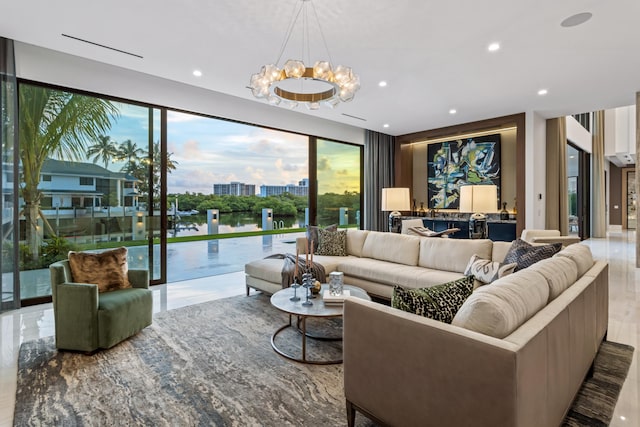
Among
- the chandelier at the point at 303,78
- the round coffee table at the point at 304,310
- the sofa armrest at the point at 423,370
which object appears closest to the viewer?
the sofa armrest at the point at 423,370

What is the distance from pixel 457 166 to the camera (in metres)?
7.55

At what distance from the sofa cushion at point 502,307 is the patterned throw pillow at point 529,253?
4.07 feet

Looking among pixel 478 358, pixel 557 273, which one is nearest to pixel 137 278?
pixel 478 358

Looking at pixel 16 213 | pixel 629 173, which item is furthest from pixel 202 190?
pixel 629 173

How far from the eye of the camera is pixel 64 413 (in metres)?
1.89

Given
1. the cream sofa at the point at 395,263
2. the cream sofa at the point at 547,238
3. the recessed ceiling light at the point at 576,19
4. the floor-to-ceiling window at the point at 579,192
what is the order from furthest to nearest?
the floor-to-ceiling window at the point at 579,192
the cream sofa at the point at 547,238
the cream sofa at the point at 395,263
the recessed ceiling light at the point at 576,19

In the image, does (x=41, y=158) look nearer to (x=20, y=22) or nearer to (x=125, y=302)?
(x=20, y=22)

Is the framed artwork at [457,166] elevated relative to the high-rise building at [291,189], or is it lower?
elevated

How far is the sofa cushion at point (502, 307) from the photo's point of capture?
1319mm

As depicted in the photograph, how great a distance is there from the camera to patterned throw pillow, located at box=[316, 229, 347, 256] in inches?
181

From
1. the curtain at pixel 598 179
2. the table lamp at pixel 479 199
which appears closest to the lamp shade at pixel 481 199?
the table lamp at pixel 479 199

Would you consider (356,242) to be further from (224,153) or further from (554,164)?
(554,164)

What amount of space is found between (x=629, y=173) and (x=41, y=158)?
17.7m

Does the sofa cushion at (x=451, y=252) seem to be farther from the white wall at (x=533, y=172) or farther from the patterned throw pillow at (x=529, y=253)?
the white wall at (x=533, y=172)
